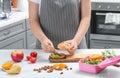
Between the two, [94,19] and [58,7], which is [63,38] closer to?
[58,7]

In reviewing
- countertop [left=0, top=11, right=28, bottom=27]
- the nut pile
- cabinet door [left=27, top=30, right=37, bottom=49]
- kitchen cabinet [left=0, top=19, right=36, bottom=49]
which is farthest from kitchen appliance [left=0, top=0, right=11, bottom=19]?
the nut pile

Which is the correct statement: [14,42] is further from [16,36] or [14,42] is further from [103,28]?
[103,28]

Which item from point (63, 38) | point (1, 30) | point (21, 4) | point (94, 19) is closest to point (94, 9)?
point (94, 19)

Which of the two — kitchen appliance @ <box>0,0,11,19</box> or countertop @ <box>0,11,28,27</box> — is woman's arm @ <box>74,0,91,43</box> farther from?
kitchen appliance @ <box>0,0,11,19</box>

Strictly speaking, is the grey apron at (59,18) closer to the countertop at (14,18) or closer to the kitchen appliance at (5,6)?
the countertop at (14,18)

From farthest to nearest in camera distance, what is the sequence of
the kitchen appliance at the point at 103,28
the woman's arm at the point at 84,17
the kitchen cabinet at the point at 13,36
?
the kitchen appliance at the point at 103,28 → the kitchen cabinet at the point at 13,36 → the woman's arm at the point at 84,17

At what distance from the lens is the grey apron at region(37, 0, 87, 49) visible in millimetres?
1853

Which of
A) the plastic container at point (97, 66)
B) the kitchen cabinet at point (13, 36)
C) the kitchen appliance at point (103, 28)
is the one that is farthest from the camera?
the kitchen appliance at point (103, 28)

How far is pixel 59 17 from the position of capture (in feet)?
6.13

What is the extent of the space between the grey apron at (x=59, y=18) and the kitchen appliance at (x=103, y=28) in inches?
58.9

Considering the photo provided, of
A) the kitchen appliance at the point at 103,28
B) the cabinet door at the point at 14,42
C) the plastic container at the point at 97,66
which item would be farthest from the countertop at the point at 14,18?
the plastic container at the point at 97,66

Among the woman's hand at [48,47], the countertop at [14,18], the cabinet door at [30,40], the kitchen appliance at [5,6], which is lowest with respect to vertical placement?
the cabinet door at [30,40]

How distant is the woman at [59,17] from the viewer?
1838mm

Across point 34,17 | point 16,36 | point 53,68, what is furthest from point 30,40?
point 53,68
